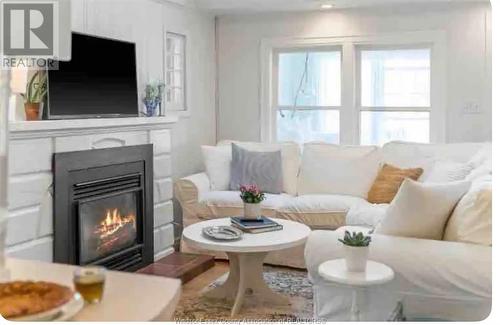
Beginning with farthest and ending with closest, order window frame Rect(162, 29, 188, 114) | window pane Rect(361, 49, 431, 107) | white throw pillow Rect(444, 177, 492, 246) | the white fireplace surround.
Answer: window pane Rect(361, 49, 431, 107) → window frame Rect(162, 29, 188, 114) → the white fireplace surround → white throw pillow Rect(444, 177, 492, 246)

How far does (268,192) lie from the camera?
434 centimetres

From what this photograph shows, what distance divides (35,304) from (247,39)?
13.0 ft

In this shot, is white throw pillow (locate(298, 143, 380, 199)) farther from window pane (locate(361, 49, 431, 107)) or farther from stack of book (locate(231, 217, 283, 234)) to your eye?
stack of book (locate(231, 217, 283, 234))

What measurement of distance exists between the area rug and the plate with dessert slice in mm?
1511

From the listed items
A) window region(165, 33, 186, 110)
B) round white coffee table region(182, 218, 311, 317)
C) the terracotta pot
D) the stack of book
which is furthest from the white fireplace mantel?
the stack of book

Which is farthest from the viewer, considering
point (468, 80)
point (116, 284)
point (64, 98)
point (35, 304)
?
point (468, 80)

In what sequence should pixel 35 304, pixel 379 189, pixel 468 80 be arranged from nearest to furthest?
pixel 35 304 < pixel 379 189 < pixel 468 80

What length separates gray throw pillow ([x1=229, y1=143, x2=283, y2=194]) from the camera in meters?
4.37

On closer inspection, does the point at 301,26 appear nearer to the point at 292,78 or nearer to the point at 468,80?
the point at 292,78

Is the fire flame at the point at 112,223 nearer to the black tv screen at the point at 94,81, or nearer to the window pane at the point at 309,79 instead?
the black tv screen at the point at 94,81

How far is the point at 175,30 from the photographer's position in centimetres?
429

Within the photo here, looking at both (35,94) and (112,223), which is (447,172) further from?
(35,94)

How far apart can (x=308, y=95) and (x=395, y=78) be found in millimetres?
706

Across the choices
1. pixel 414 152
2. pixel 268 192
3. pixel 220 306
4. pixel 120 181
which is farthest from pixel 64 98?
pixel 414 152
